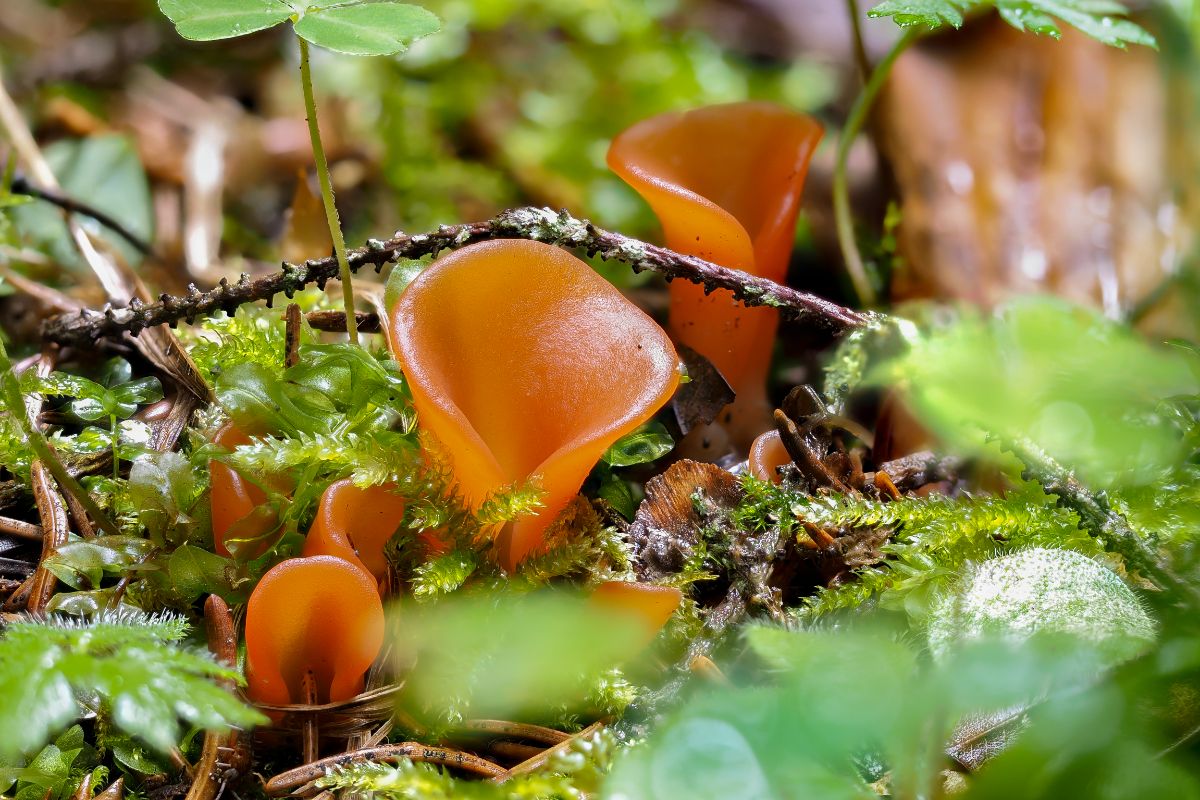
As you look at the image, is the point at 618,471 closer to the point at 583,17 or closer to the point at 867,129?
the point at 867,129

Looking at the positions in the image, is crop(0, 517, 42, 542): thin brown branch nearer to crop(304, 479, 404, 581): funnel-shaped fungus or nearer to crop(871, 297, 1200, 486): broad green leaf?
crop(304, 479, 404, 581): funnel-shaped fungus

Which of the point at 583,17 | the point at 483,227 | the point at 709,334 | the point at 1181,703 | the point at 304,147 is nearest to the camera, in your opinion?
the point at 1181,703

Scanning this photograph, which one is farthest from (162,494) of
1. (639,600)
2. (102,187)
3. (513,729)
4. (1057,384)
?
(102,187)

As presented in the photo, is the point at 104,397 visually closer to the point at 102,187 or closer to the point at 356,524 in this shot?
the point at 356,524

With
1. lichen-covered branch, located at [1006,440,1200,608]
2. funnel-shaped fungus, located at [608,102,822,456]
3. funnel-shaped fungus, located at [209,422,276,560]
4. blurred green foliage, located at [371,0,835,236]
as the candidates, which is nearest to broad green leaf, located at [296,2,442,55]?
funnel-shaped fungus, located at [608,102,822,456]

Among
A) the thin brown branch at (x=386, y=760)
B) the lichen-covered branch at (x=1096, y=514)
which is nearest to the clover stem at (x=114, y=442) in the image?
the thin brown branch at (x=386, y=760)

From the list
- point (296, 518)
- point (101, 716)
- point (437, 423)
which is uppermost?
point (437, 423)

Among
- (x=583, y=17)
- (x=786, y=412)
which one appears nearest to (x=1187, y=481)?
(x=786, y=412)
